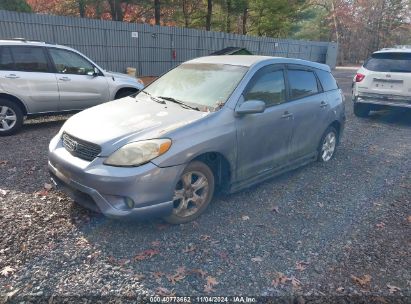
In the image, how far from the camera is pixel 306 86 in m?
4.84

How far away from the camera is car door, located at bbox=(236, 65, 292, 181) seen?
379cm

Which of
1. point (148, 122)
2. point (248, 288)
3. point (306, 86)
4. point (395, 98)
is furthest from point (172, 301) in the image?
point (395, 98)

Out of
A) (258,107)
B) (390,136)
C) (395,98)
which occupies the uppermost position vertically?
(258,107)

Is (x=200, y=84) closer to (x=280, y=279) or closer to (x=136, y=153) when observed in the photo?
(x=136, y=153)

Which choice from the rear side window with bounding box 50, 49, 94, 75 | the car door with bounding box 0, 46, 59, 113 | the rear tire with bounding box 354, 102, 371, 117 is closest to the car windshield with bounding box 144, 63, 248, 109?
the car door with bounding box 0, 46, 59, 113

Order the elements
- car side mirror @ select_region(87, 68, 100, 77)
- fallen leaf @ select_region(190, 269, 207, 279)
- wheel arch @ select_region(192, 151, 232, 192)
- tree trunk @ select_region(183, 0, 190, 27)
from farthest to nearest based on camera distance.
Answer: tree trunk @ select_region(183, 0, 190, 27), car side mirror @ select_region(87, 68, 100, 77), wheel arch @ select_region(192, 151, 232, 192), fallen leaf @ select_region(190, 269, 207, 279)

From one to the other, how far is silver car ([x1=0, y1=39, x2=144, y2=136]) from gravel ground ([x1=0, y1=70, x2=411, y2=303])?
1.98 m

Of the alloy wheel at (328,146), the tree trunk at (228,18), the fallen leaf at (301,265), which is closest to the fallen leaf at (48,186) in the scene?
the fallen leaf at (301,265)

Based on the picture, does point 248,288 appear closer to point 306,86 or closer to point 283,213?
point 283,213

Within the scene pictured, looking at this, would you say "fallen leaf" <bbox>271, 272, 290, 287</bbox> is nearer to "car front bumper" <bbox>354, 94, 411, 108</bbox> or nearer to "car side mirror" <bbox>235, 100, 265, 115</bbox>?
"car side mirror" <bbox>235, 100, 265, 115</bbox>

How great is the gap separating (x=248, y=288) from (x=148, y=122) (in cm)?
182

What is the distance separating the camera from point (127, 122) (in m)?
3.41

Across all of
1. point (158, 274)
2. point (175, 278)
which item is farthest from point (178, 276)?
point (158, 274)

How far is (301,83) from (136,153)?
2815 mm
